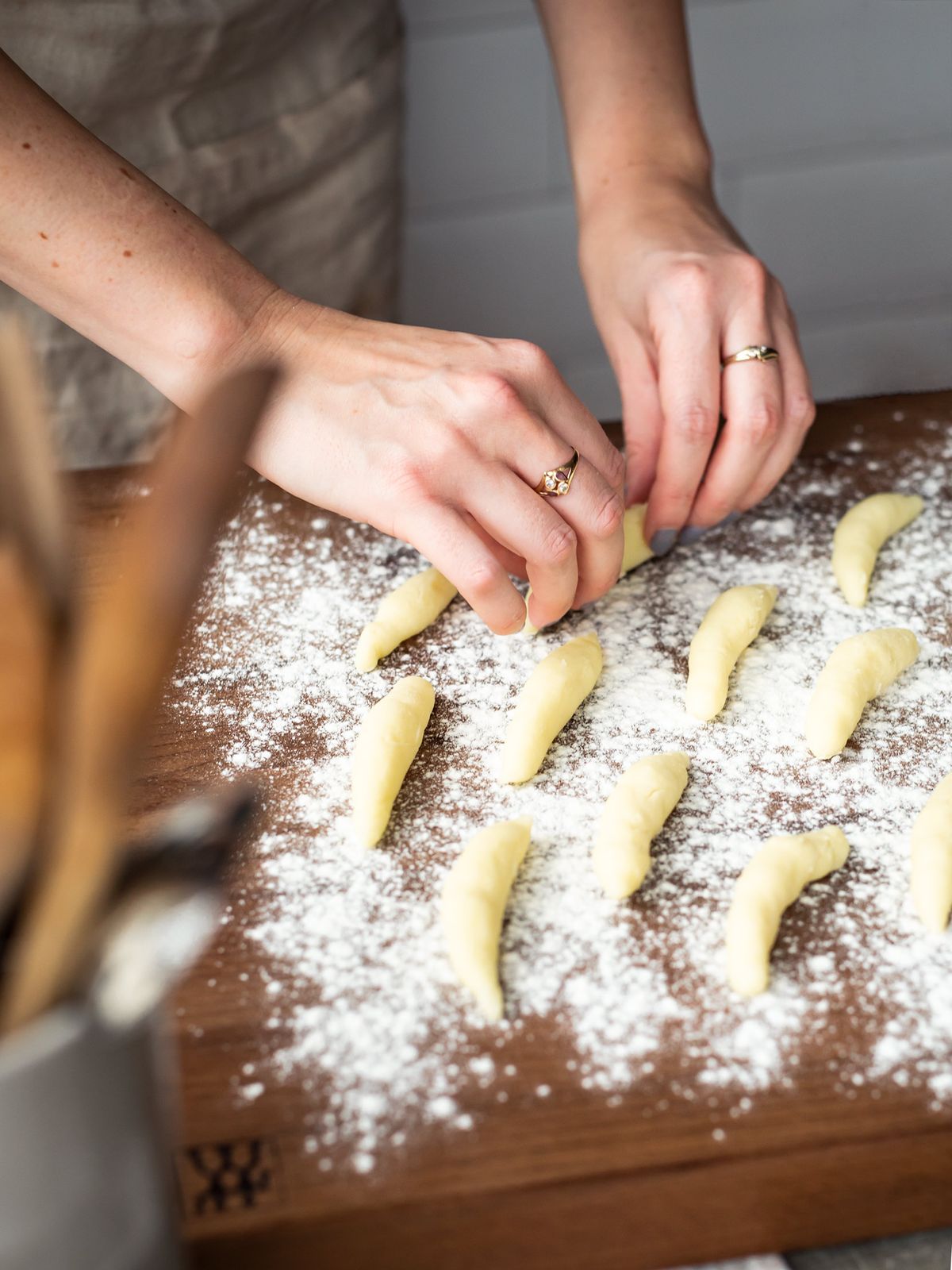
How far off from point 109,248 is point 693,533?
1.90 ft

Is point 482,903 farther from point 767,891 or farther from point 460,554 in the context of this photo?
point 460,554

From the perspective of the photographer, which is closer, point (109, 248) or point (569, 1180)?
point (569, 1180)

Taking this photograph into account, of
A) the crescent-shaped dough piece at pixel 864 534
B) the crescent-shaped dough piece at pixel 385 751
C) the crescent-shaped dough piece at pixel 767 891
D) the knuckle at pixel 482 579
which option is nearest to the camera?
the crescent-shaped dough piece at pixel 767 891

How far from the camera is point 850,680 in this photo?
895mm

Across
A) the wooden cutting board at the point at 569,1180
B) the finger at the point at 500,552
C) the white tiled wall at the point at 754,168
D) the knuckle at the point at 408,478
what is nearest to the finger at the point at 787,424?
the finger at the point at 500,552

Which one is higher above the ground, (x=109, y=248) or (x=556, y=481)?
(x=109, y=248)

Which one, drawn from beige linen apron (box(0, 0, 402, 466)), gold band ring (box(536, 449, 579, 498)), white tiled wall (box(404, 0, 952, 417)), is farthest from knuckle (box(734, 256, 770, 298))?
white tiled wall (box(404, 0, 952, 417))

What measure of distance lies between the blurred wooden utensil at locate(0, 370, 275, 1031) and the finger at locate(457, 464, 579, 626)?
55 cm

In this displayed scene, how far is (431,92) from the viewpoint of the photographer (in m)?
2.09

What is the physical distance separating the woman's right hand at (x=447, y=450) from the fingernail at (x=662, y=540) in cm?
14

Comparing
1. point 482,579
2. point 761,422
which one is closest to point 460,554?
point 482,579

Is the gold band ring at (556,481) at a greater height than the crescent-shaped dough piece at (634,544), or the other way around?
the gold band ring at (556,481)

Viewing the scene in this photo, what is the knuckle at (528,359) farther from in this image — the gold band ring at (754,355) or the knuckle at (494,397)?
the gold band ring at (754,355)

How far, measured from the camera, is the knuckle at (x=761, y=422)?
3.48ft
